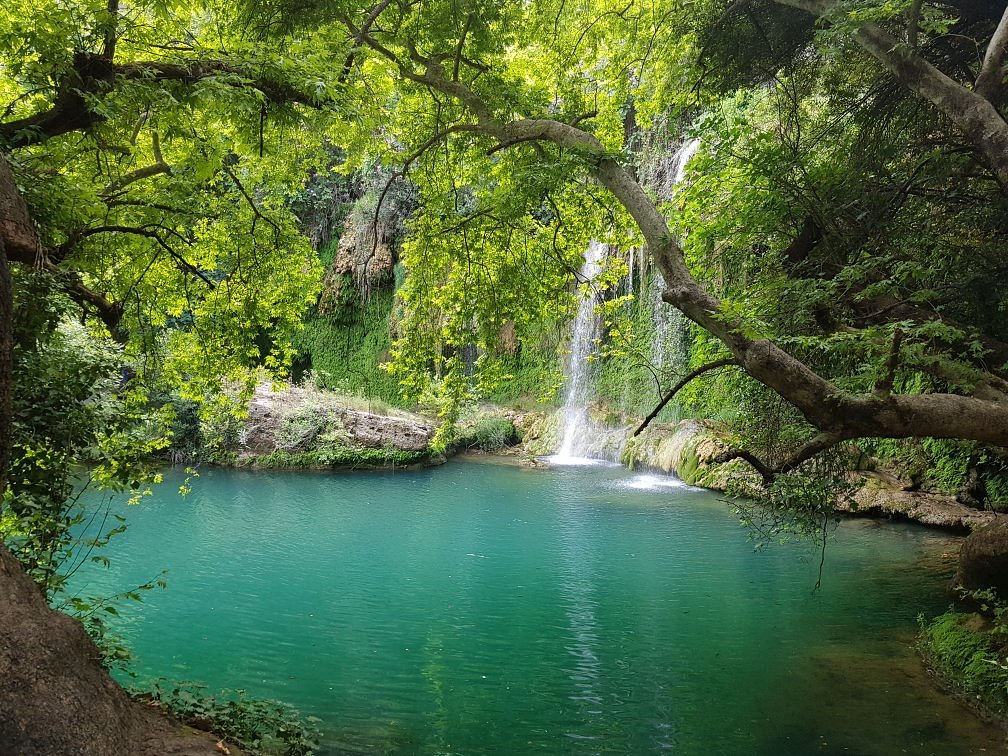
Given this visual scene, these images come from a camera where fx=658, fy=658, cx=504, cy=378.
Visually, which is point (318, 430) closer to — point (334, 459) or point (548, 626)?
point (334, 459)

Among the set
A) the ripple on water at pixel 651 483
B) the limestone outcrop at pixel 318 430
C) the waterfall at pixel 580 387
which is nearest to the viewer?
the ripple on water at pixel 651 483

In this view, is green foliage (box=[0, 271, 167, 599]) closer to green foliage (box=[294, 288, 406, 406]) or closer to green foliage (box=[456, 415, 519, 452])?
green foliage (box=[456, 415, 519, 452])

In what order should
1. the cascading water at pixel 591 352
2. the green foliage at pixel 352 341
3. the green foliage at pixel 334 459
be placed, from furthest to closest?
the green foliage at pixel 352 341 → the green foliage at pixel 334 459 → the cascading water at pixel 591 352

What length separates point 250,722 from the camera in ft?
14.1

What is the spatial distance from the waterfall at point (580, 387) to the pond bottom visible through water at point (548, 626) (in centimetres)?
730

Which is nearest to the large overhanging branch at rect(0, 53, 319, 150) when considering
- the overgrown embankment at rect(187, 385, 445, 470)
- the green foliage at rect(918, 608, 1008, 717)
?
the green foliage at rect(918, 608, 1008, 717)

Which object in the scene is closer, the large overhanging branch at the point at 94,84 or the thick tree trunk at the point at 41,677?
the thick tree trunk at the point at 41,677

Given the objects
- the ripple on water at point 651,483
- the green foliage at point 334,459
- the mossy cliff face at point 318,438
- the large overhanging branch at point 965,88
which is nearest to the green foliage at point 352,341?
the mossy cliff face at point 318,438

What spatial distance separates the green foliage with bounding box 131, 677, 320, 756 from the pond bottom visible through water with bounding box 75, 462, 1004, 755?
0.39 metres

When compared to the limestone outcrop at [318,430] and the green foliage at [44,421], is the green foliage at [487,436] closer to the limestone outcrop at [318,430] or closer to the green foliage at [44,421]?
the limestone outcrop at [318,430]

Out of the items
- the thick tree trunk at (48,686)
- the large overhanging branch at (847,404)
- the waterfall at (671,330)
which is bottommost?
the thick tree trunk at (48,686)

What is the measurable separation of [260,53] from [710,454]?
13.2m

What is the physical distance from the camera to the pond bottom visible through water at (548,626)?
5.24m

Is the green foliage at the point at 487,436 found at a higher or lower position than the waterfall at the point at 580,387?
lower
